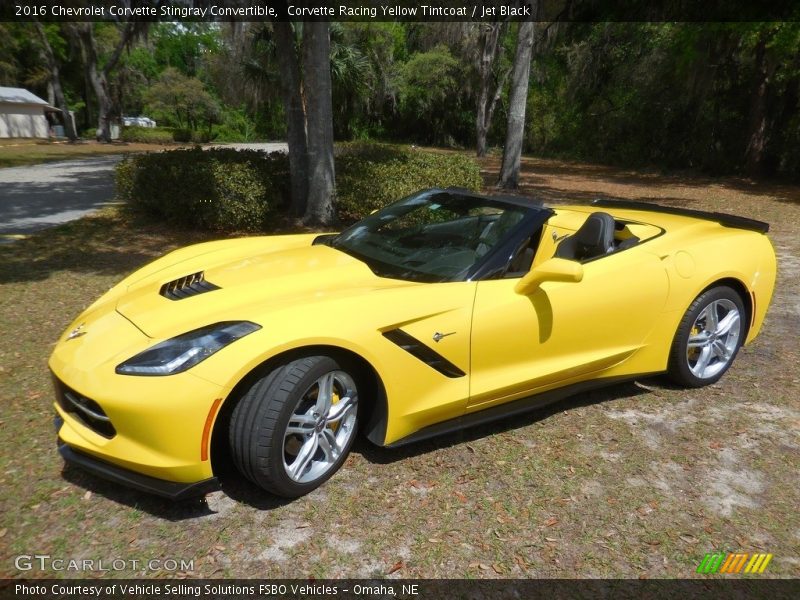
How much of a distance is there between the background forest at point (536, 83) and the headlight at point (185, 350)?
10474 millimetres

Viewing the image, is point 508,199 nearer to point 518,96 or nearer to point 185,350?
point 185,350

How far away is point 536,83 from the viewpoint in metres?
36.1

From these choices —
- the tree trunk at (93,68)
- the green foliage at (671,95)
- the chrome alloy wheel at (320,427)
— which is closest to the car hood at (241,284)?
the chrome alloy wheel at (320,427)

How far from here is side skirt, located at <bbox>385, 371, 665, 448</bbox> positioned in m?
2.87

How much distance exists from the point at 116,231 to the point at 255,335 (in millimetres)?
7872

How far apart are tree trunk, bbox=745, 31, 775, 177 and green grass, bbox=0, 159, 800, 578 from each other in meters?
20.3

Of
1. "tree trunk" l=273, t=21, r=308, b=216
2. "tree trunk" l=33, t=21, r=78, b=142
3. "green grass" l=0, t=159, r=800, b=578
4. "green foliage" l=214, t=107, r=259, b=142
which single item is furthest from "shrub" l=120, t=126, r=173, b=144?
"green grass" l=0, t=159, r=800, b=578

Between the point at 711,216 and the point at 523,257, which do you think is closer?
the point at 523,257

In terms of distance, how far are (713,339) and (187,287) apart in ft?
11.4

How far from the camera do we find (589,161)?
3178 cm

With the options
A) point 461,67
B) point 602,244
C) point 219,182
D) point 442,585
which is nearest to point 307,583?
point 442,585

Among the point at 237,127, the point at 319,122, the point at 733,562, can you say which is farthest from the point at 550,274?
the point at 237,127

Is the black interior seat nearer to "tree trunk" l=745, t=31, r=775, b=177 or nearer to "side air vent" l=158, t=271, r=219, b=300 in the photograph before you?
"side air vent" l=158, t=271, r=219, b=300

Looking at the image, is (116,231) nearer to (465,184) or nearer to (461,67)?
(465,184)
